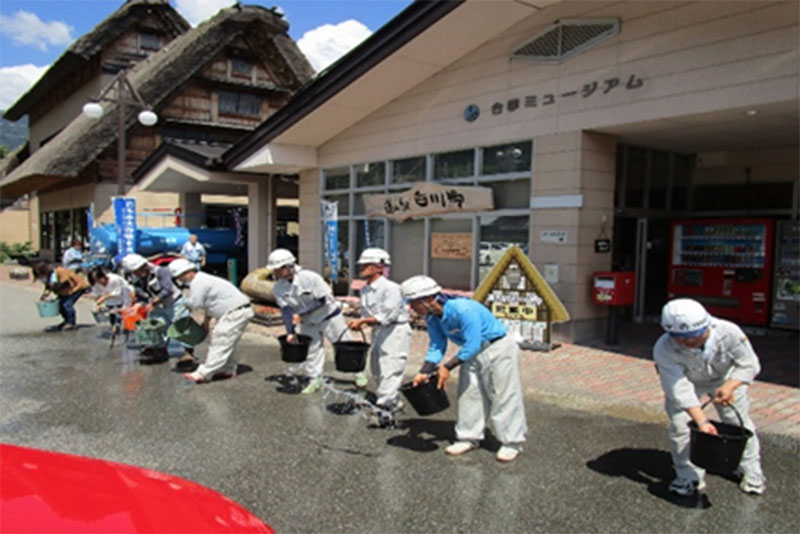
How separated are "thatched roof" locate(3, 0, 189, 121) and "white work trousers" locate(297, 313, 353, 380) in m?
25.3

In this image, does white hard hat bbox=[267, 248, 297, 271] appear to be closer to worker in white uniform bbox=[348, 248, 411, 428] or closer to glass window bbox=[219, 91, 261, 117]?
worker in white uniform bbox=[348, 248, 411, 428]

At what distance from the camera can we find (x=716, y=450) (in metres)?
3.64

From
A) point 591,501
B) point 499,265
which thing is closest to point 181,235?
point 499,265

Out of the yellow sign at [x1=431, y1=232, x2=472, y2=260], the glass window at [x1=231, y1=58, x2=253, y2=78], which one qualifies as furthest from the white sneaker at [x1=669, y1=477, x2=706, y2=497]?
the glass window at [x1=231, y1=58, x2=253, y2=78]

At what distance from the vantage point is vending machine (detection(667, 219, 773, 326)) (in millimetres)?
9641

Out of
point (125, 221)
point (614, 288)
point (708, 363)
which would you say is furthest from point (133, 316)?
point (125, 221)

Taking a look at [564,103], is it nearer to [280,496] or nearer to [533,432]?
[533,432]

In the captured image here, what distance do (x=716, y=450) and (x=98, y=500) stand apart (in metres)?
3.38

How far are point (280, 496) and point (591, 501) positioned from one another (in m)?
2.10

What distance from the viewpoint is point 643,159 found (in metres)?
10.4

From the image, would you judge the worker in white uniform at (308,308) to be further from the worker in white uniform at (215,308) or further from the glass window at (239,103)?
the glass window at (239,103)

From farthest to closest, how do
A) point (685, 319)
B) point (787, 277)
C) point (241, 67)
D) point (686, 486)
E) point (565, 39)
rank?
point (241, 67) → point (787, 277) → point (565, 39) → point (686, 486) → point (685, 319)

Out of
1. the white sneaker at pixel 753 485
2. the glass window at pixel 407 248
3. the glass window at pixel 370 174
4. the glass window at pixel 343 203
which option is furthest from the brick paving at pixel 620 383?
the glass window at pixel 343 203

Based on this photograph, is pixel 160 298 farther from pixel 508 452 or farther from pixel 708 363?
pixel 708 363
